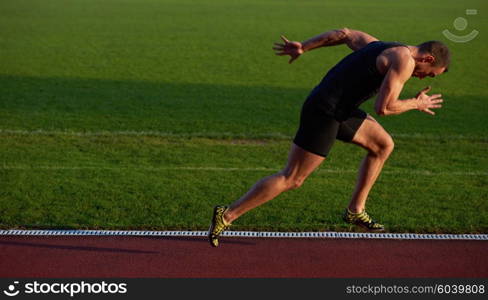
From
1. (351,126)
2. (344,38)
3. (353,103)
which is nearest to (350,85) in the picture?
(353,103)

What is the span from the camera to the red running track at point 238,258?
6.60 metres

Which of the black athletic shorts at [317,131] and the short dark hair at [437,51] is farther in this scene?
the black athletic shorts at [317,131]

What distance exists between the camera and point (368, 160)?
7199mm

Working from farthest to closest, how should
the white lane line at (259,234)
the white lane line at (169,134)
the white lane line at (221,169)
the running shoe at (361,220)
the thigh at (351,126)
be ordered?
1. the white lane line at (169,134)
2. the white lane line at (221,169)
3. the white lane line at (259,234)
4. the running shoe at (361,220)
5. the thigh at (351,126)

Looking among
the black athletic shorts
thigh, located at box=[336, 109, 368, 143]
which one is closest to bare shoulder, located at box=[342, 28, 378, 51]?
thigh, located at box=[336, 109, 368, 143]

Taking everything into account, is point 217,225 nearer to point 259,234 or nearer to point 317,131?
point 259,234

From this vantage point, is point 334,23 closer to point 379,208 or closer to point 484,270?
point 379,208

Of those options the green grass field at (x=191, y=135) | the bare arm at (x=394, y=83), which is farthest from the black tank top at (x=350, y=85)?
the green grass field at (x=191, y=135)

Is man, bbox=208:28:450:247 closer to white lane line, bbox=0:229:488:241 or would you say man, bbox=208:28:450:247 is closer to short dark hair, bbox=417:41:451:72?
short dark hair, bbox=417:41:451:72

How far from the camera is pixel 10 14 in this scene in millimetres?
30109

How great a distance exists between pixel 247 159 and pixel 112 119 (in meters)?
3.58

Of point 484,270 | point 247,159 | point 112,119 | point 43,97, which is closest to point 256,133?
point 247,159

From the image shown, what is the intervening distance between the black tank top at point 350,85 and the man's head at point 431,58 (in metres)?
0.27

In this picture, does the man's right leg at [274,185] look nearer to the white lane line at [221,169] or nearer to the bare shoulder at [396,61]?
the bare shoulder at [396,61]
